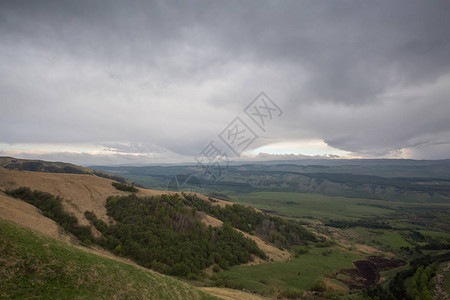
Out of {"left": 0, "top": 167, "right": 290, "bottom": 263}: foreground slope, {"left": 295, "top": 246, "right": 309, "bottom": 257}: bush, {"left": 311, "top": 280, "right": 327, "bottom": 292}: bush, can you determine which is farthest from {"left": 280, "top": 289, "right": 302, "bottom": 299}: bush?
{"left": 295, "top": 246, "right": 309, "bottom": 257}: bush

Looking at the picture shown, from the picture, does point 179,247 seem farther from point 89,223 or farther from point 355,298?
point 355,298

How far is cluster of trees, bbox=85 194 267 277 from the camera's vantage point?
49.6 metres

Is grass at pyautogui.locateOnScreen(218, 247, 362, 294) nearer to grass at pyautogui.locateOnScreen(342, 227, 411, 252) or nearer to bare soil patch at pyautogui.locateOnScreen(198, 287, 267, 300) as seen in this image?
bare soil patch at pyautogui.locateOnScreen(198, 287, 267, 300)

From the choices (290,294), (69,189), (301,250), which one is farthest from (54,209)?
(301,250)

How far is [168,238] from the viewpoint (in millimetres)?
58438

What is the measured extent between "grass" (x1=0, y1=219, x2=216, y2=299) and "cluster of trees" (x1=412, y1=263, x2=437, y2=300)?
47.9 meters

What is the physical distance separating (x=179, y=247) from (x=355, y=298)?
44.5 m

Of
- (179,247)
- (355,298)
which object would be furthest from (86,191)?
(355,298)

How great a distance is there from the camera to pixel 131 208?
6356 cm

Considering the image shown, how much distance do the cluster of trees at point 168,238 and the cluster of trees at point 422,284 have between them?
41317mm

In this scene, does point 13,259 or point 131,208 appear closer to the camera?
point 13,259

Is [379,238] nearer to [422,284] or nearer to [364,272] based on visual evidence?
[364,272]

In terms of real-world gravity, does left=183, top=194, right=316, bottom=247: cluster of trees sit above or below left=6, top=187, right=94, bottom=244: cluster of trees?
below

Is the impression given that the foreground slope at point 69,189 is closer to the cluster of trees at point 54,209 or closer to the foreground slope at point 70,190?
the foreground slope at point 70,190
